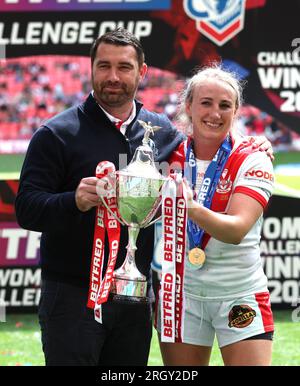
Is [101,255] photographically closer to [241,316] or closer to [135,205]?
[135,205]

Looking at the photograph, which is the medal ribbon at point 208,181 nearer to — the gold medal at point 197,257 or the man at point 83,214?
the gold medal at point 197,257

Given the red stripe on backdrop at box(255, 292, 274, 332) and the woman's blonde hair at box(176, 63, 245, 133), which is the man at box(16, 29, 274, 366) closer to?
the woman's blonde hair at box(176, 63, 245, 133)

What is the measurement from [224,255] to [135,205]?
0.44 meters

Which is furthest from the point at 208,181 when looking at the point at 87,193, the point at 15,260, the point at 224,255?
the point at 15,260

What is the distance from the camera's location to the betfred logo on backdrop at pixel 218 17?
7.03 metres

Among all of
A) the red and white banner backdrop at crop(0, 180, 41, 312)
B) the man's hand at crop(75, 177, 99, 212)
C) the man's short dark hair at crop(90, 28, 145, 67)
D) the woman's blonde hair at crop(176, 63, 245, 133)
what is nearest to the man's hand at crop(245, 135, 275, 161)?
the woman's blonde hair at crop(176, 63, 245, 133)

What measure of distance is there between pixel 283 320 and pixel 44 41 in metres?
2.91

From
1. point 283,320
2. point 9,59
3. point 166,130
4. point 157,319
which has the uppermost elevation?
point 9,59

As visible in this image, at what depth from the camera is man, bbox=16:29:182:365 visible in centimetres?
349

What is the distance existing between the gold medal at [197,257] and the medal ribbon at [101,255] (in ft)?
0.98

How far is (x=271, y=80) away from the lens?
23.8ft

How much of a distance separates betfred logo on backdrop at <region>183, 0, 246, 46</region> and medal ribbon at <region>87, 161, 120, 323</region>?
394 centimetres
